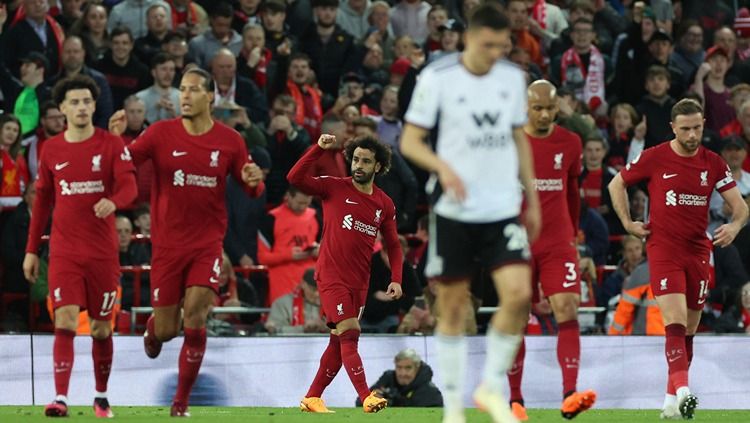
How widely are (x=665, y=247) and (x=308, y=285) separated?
230 inches

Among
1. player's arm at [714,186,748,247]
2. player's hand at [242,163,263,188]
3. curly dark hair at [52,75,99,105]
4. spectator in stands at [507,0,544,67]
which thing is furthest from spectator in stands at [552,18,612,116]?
curly dark hair at [52,75,99,105]

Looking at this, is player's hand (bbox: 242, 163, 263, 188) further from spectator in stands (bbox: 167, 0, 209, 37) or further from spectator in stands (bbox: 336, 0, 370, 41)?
spectator in stands (bbox: 336, 0, 370, 41)

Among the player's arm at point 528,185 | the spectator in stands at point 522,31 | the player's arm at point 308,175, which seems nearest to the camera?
the player's arm at point 528,185

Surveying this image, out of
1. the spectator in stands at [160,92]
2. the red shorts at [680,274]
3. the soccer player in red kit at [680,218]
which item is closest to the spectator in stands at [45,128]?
the spectator in stands at [160,92]

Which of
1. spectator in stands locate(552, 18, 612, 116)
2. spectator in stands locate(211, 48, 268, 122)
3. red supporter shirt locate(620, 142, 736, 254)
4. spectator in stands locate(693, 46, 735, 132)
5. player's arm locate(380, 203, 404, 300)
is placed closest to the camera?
red supporter shirt locate(620, 142, 736, 254)

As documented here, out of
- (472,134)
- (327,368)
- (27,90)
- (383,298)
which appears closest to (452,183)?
(472,134)

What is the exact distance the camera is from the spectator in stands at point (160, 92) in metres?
21.0

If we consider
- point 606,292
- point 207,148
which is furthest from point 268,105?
point 207,148

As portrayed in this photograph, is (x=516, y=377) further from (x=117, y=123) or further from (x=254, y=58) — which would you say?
(x=254, y=58)

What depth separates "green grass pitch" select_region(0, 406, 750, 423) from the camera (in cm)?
1346

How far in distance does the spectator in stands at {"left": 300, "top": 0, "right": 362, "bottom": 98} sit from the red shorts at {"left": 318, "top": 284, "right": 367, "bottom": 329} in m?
9.06

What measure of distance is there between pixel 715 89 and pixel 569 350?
12288 mm

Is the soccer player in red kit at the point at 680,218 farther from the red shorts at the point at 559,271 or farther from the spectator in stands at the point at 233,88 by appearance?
the spectator in stands at the point at 233,88

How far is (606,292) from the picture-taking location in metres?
21.0
